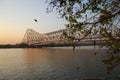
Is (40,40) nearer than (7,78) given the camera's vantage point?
No

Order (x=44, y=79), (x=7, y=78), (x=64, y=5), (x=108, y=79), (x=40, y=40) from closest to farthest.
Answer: (x=64, y=5) → (x=108, y=79) → (x=44, y=79) → (x=7, y=78) → (x=40, y=40)

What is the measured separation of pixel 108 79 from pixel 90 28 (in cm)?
2413

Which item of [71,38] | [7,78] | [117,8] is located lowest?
[7,78]

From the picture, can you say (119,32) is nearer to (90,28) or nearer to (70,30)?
(90,28)

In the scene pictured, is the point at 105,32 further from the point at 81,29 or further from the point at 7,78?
the point at 7,78

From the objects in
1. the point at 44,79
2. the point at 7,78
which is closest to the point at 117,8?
the point at 44,79

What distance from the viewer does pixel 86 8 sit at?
6.16 metres

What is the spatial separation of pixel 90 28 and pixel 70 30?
20.2 inches

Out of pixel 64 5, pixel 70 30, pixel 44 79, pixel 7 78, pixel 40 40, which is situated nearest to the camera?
pixel 64 5

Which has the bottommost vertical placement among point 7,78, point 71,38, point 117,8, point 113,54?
point 7,78

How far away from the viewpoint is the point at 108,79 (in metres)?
29.3

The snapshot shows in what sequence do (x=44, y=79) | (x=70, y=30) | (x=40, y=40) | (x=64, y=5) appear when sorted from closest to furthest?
(x=64, y=5)
(x=70, y=30)
(x=44, y=79)
(x=40, y=40)

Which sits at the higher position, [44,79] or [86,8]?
[86,8]

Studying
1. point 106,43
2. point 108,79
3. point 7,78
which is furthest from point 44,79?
point 106,43
